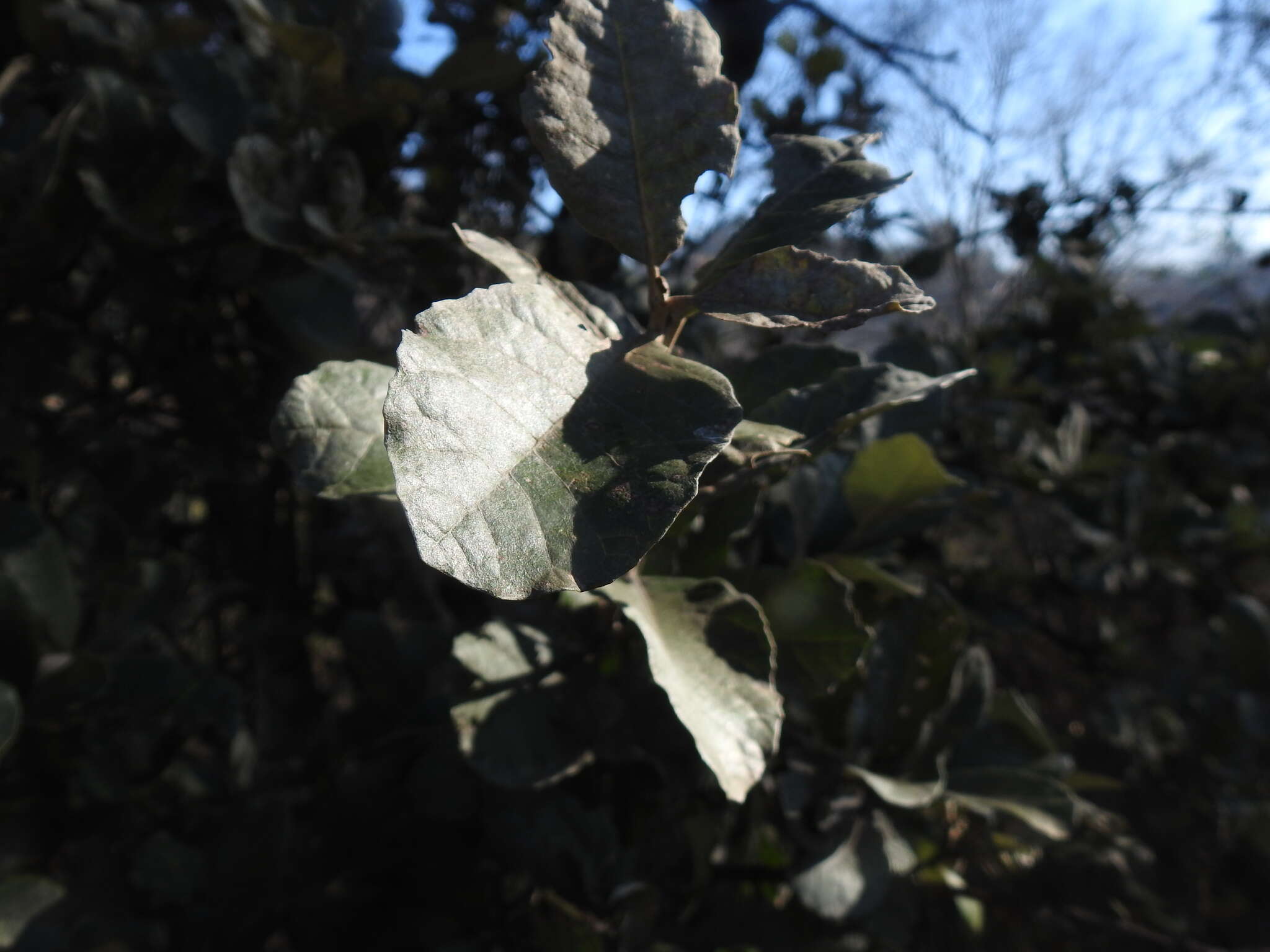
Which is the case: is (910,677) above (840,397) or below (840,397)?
below

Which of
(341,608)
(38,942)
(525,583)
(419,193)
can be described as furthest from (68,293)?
(525,583)

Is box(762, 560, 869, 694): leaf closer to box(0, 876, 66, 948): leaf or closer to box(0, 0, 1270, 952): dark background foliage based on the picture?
box(0, 0, 1270, 952): dark background foliage

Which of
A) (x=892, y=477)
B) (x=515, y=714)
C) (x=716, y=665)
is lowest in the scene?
(x=515, y=714)

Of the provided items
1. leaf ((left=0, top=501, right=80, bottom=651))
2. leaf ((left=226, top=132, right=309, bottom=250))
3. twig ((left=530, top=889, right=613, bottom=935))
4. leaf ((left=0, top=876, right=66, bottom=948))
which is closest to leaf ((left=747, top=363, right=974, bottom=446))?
twig ((left=530, top=889, right=613, bottom=935))

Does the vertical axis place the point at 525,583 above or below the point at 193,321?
above

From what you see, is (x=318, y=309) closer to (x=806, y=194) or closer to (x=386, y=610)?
(x=806, y=194)

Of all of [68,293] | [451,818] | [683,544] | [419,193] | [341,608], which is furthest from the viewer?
[341,608]

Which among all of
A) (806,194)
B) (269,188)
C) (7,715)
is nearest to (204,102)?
(269,188)

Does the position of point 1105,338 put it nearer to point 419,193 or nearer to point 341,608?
point 419,193
